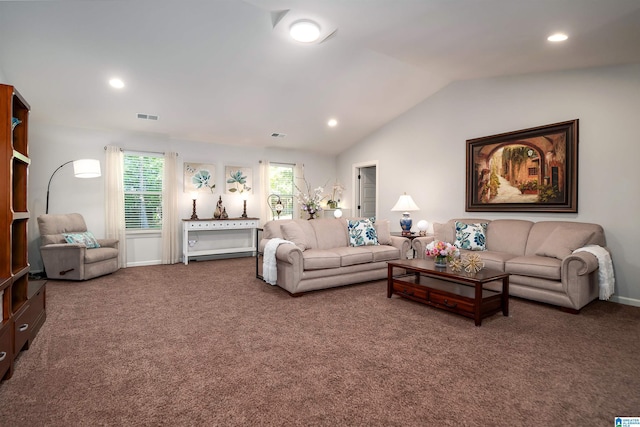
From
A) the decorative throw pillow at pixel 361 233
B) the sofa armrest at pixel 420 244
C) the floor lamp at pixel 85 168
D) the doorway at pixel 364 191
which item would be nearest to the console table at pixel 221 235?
the floor lamp at pixel 85 168

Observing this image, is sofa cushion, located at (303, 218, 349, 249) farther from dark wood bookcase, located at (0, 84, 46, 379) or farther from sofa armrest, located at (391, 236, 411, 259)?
dark wood bookcase, located at (0, 84, 46, 379)

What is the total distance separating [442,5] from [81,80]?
439cm

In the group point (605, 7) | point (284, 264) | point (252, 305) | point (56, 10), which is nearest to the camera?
point (605, 7)

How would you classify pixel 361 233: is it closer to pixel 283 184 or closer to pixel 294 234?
pixel 294 234

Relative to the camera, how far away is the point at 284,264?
405 centimetres

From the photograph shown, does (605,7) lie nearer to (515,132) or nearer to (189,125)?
(515,132)

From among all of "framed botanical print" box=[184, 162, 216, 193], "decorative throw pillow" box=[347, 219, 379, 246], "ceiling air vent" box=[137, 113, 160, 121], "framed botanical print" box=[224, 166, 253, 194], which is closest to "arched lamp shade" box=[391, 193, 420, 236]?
"decorative throw pillow" box=[347, 219, 379, 246]

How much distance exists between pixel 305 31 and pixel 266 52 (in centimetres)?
81

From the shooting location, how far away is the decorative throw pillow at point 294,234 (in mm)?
4328

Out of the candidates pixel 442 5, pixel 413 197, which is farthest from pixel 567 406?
pixel 413 197

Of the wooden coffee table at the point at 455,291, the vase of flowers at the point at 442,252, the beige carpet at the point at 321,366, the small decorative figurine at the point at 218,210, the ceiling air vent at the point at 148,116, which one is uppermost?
the ceiling air vent at the point at 148,116

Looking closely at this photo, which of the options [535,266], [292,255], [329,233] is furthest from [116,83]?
[535,266]

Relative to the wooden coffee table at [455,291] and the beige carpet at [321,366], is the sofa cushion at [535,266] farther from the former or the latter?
the wooden coffee table at [455,291]

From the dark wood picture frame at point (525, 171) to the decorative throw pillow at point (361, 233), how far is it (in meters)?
1.69
